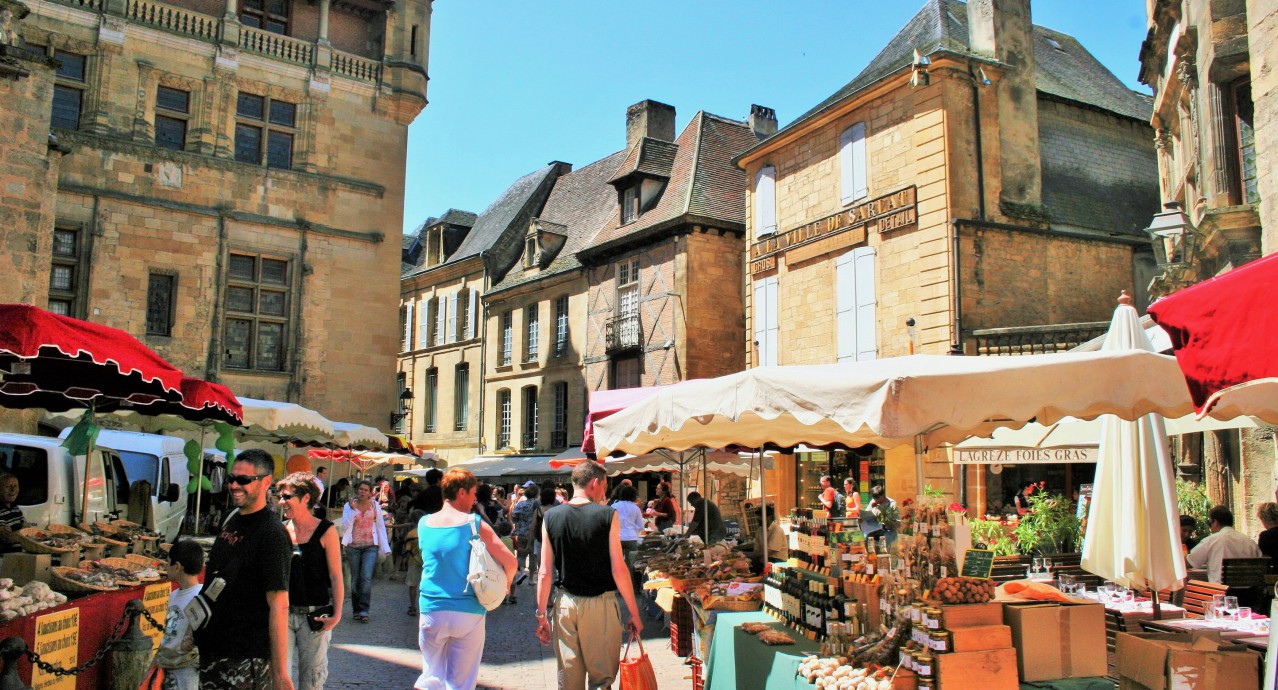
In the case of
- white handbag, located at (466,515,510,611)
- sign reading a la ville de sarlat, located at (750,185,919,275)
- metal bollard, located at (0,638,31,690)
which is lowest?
metal bollard, located at (0,638,31,690)

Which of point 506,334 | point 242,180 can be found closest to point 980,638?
point 242,180

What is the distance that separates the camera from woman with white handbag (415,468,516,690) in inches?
186

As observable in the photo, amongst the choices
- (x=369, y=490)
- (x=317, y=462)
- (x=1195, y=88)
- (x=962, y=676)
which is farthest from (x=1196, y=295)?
(x=317, y=462)

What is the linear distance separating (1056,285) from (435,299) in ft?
77.3

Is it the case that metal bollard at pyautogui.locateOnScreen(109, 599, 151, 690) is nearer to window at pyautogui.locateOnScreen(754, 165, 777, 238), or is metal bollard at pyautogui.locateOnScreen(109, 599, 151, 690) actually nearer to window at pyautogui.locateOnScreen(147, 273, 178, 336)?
window at pyautogui.locateOnScreen(147, 273, 178, 336)

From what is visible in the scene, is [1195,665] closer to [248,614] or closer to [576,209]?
[248,614]

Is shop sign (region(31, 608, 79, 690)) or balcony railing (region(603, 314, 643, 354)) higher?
balcony railing (region(603, 314, 643, 354))

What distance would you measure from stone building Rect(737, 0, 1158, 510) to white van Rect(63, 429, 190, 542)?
1212 centimetres

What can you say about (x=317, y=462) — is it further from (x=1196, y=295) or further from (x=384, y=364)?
(x=1196, y=295)

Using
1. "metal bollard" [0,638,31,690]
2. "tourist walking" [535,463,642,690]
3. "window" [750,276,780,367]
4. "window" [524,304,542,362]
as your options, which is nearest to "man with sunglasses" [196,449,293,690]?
"metal bollard" [0,638,31,690]

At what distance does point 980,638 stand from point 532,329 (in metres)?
26.9

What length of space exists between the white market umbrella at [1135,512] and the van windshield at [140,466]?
11945 millimetres

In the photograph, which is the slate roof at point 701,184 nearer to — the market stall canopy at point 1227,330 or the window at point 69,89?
the window at point 69,89

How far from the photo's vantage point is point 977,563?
450cm
